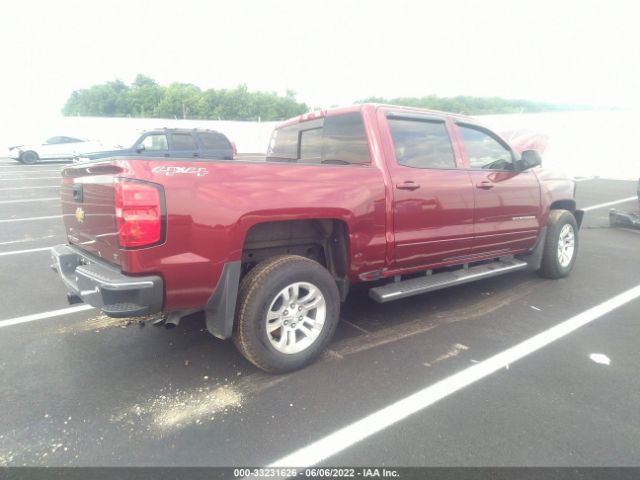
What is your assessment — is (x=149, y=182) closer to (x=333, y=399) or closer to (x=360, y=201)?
(x=360, y=201)

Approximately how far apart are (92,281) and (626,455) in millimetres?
3072

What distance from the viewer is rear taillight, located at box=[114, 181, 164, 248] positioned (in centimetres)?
221

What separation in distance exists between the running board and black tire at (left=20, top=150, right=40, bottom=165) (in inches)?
848

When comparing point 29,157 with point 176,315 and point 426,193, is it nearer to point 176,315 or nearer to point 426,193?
point 176,315

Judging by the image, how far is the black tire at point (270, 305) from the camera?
2.61m

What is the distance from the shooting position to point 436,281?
3664mm

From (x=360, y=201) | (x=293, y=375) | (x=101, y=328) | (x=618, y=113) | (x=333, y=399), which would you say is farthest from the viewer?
(x=618, y=113)

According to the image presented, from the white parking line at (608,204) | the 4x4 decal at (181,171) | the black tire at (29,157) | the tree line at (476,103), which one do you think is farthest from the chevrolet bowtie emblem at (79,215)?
the tree line at (476,103)

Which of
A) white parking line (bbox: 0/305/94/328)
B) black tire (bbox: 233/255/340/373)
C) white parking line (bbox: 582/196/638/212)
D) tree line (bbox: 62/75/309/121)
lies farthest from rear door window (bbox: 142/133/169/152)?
tree line (bbox: 62/75/309/121)

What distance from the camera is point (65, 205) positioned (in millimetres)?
3156

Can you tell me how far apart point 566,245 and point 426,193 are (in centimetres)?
276

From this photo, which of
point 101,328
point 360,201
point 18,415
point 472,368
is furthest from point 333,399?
point 101,328

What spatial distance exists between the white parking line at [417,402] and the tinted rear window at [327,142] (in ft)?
5.84

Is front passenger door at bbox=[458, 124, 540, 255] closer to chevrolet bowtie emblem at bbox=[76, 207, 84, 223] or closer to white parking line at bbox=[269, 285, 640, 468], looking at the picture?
white parking line at bbox=[269, 285, 640, 468]
